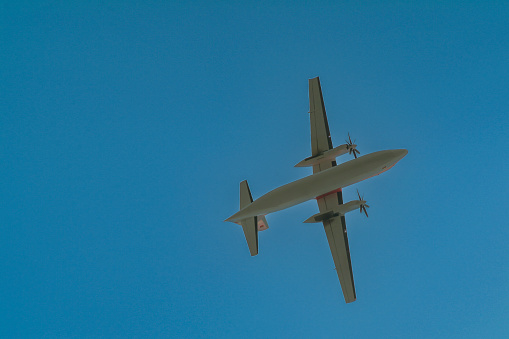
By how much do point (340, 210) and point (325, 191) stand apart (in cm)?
316

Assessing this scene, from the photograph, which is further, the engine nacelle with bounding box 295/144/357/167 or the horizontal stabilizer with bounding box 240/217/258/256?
the engine nacelle with bounding box 295/144/357/167

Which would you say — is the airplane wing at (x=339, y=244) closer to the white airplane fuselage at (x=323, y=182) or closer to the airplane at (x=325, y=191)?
the airplane at (x=325, y=191)

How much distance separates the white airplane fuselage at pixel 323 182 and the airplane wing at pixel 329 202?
2511 millimetres

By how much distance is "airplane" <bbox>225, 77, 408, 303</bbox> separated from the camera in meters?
32.7

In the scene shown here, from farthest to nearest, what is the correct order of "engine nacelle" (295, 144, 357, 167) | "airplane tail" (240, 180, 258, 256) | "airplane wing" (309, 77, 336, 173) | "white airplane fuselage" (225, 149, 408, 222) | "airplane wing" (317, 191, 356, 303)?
"airplane wing" (309, 77, 336, 173)
"engine nacelle" (295, 144, 357, 167)
"airplane tail" (240, 180, 258, 256)
"airplane wing" (317, 191, 356, 303)
"white airplane fuselage" (225, 149, 408, 222)

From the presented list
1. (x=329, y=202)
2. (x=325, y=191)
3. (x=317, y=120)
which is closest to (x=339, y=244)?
(x=329, y=202)

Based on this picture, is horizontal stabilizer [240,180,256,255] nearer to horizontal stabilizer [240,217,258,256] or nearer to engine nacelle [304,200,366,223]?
horizontal stabilizer [240,217,258,256]

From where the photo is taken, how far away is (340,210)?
3500cm

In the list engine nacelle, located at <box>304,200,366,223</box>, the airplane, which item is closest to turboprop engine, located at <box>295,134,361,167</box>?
the airplane

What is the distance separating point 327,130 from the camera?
36.9 metres

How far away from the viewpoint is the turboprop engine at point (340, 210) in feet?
113

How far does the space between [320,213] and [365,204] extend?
481 cm

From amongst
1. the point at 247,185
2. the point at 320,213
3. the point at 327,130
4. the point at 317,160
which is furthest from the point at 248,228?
the point at 327,130

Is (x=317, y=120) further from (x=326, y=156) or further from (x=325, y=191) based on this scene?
(x=325, y=191)
